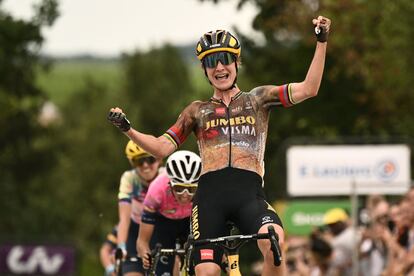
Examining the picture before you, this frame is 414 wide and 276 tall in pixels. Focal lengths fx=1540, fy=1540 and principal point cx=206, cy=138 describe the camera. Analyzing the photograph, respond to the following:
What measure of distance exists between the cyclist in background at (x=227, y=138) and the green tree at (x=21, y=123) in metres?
34.4

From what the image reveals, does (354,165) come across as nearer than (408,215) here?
No

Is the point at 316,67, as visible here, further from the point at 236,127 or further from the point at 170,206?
the point at 170,206

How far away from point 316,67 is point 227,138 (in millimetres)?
1002

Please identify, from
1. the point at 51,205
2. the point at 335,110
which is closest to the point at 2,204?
the point at 51,205

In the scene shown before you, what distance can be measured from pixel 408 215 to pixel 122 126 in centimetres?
627

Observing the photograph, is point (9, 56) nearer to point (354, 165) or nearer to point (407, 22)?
point (407, 22)

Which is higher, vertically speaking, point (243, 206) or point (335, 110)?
point (335, 110)

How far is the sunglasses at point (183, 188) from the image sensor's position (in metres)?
15.2

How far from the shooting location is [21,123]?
6238 cm

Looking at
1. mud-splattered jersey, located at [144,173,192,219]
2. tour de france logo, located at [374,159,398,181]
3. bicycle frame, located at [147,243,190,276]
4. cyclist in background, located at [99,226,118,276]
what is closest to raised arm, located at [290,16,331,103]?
bicycle frame, located at [147,243,190,276]

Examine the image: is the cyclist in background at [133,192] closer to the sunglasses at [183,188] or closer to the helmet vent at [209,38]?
the sunglasses at [183,188]

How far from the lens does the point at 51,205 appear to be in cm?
8062

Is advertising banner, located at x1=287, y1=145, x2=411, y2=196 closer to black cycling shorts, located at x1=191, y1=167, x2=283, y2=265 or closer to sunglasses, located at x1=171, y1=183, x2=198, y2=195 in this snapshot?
sunglasses, located at x1=171, y1=183, x2=198, y2=195

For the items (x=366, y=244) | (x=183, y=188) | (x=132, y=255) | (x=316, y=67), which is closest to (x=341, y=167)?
(x=366, y=244)
